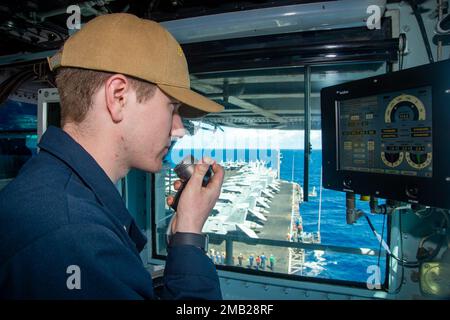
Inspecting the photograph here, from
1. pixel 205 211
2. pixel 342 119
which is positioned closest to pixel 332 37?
pixel 342 119

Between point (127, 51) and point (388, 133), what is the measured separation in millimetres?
1395

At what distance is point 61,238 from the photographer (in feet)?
2.02

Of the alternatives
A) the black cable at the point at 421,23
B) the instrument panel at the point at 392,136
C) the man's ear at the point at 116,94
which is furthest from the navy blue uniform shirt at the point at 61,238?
the black cable at the point at 421,23

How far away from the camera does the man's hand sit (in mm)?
1095

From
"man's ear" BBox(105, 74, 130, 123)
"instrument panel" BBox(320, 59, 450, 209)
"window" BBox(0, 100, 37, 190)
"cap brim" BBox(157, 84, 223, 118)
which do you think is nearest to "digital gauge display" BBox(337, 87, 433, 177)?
"instrument panel" BBox(320, 59, 450, 209)

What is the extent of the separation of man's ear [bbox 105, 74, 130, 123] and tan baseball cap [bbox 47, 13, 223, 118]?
0.10 feet

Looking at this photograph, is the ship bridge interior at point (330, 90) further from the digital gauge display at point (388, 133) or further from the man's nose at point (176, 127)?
the man's nose at point (176, 127)

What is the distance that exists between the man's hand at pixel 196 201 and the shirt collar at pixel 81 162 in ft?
0.91

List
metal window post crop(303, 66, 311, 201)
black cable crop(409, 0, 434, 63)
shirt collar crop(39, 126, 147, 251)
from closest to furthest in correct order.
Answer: shirt collar crop(39, 126, 147, 251) → black cable crop(409, 0, 434, 63) → metal window post crop(303, 66, 311, 201)

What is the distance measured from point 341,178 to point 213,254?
2.53 meters

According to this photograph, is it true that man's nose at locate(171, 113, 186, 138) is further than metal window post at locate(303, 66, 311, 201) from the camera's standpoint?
No

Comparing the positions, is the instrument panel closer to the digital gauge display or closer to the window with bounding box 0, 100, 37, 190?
the digital gauge display

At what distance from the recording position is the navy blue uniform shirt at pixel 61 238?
2.00 feet

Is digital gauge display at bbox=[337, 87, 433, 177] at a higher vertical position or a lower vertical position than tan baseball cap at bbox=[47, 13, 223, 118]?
lower
